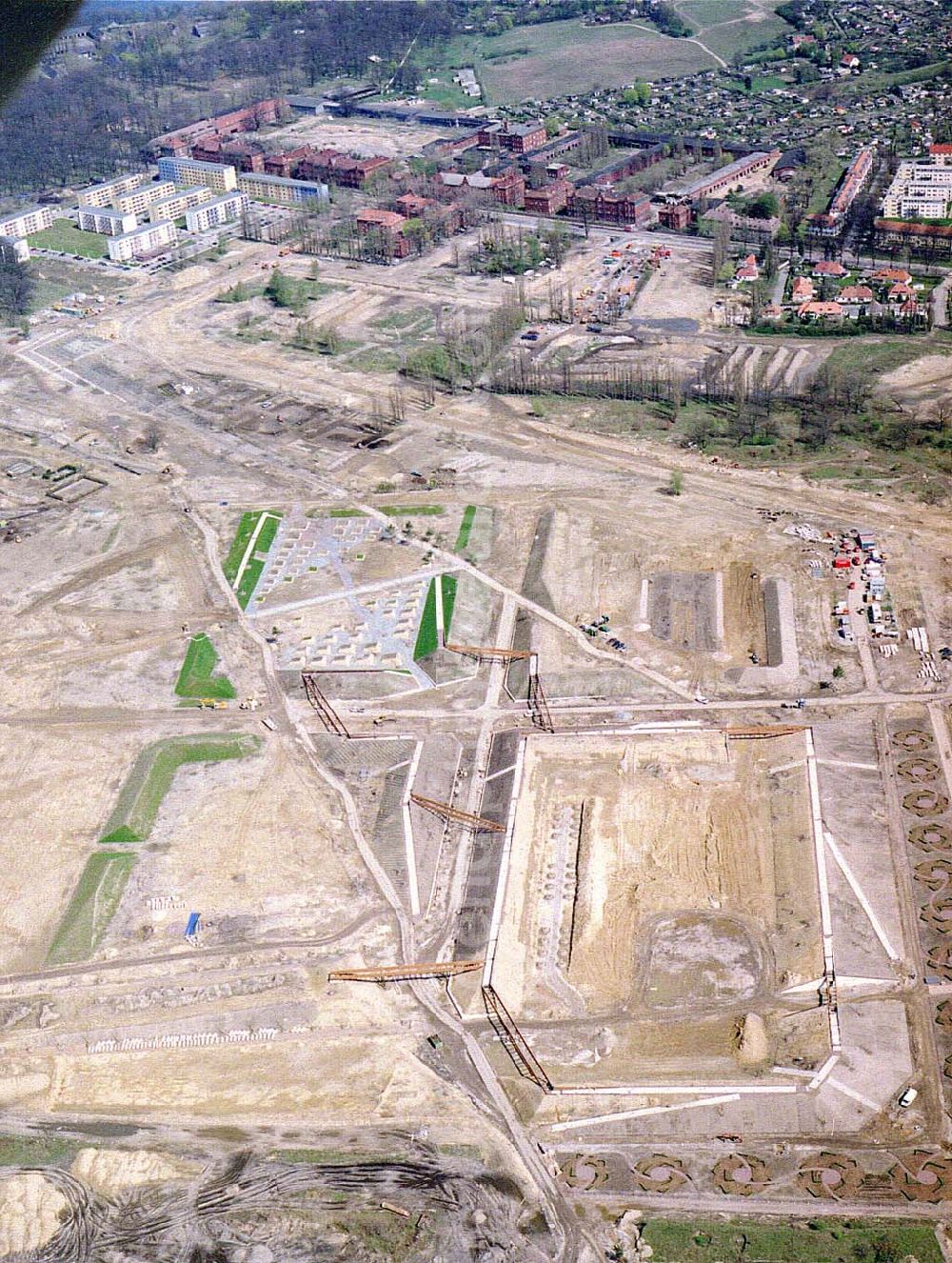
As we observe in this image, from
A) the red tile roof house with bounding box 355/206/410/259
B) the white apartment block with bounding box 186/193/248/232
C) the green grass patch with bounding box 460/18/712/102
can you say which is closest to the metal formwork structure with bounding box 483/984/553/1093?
the red tile roof house with bounding box 355/206/410/259

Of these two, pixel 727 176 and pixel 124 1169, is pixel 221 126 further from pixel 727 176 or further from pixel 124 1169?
pixel 124 1169

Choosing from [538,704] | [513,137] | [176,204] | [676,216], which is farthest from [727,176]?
[538,704]

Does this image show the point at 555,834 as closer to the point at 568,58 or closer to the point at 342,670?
the point at 342,670

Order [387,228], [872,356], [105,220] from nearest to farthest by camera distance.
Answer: [872,356] < [387,228] < [105,220]

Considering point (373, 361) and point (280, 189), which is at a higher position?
point (280, 189)

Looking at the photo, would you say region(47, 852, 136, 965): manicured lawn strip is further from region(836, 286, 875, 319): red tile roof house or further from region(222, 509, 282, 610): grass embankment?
region(836, 286, 875, 319): red tile roof house

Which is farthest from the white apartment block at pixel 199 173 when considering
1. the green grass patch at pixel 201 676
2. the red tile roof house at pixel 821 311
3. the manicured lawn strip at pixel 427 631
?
the green grass patch at pixel 201 676

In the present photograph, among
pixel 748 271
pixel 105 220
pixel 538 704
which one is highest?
pixel 105 220

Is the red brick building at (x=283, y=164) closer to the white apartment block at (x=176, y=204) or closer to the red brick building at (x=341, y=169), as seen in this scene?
the red brick building at (x=341, y=169)
